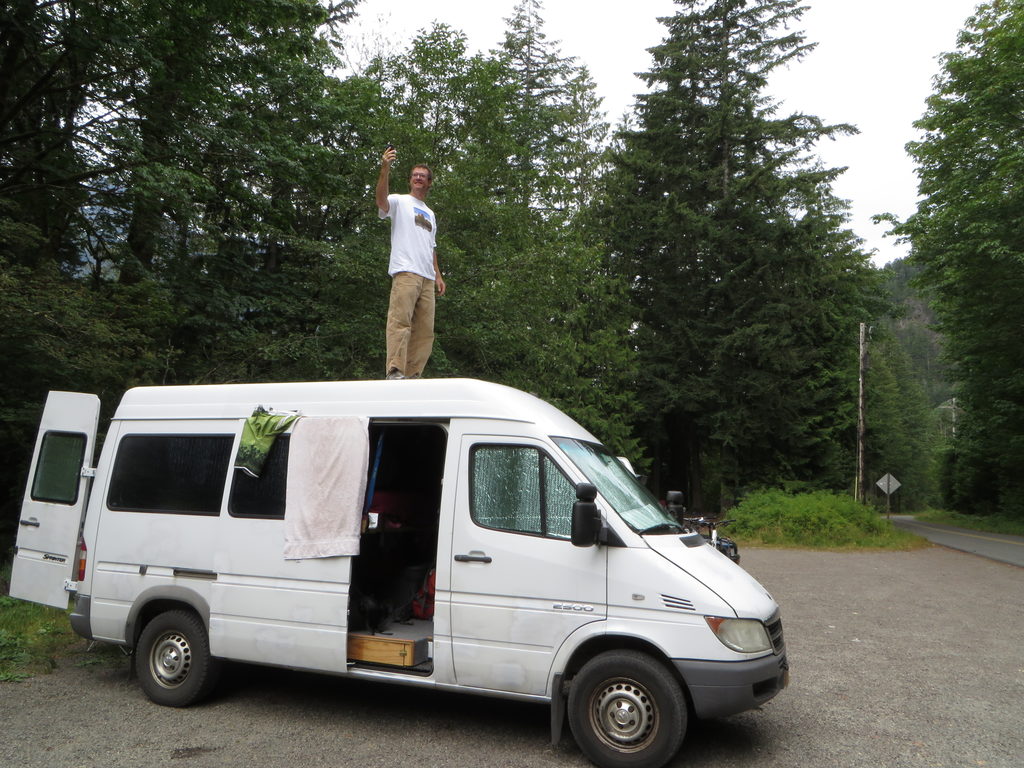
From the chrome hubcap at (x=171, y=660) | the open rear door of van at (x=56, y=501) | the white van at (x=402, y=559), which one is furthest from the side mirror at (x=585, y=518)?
the open rear door of van at (x=56, y=501)

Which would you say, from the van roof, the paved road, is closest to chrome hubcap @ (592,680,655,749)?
the van roof

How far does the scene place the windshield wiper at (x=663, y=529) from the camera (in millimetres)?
5496

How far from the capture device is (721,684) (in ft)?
16.2

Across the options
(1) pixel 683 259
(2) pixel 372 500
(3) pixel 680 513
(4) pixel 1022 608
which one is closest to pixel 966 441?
(1) pixel 683 259

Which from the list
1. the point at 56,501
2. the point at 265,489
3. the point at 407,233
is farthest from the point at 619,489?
the point at 56,501

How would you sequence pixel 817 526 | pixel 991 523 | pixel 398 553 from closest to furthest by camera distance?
pixel 398 553, pixel 817 526, pixel 991 523

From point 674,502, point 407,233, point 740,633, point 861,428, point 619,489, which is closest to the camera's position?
point 740,633

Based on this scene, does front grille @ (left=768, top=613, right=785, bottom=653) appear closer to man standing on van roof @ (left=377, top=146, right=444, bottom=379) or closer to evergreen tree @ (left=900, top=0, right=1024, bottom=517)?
man standing on van roof @ (left=377, top=146, right=444, bottom=379)

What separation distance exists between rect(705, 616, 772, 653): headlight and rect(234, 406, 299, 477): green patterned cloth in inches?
136

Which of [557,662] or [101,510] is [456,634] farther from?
[101,510]

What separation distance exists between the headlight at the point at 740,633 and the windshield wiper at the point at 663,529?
2.26 feet

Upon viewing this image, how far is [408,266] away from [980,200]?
794 inches

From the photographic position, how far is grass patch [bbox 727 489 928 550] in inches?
832

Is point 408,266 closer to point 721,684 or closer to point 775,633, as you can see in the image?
point 775,633
